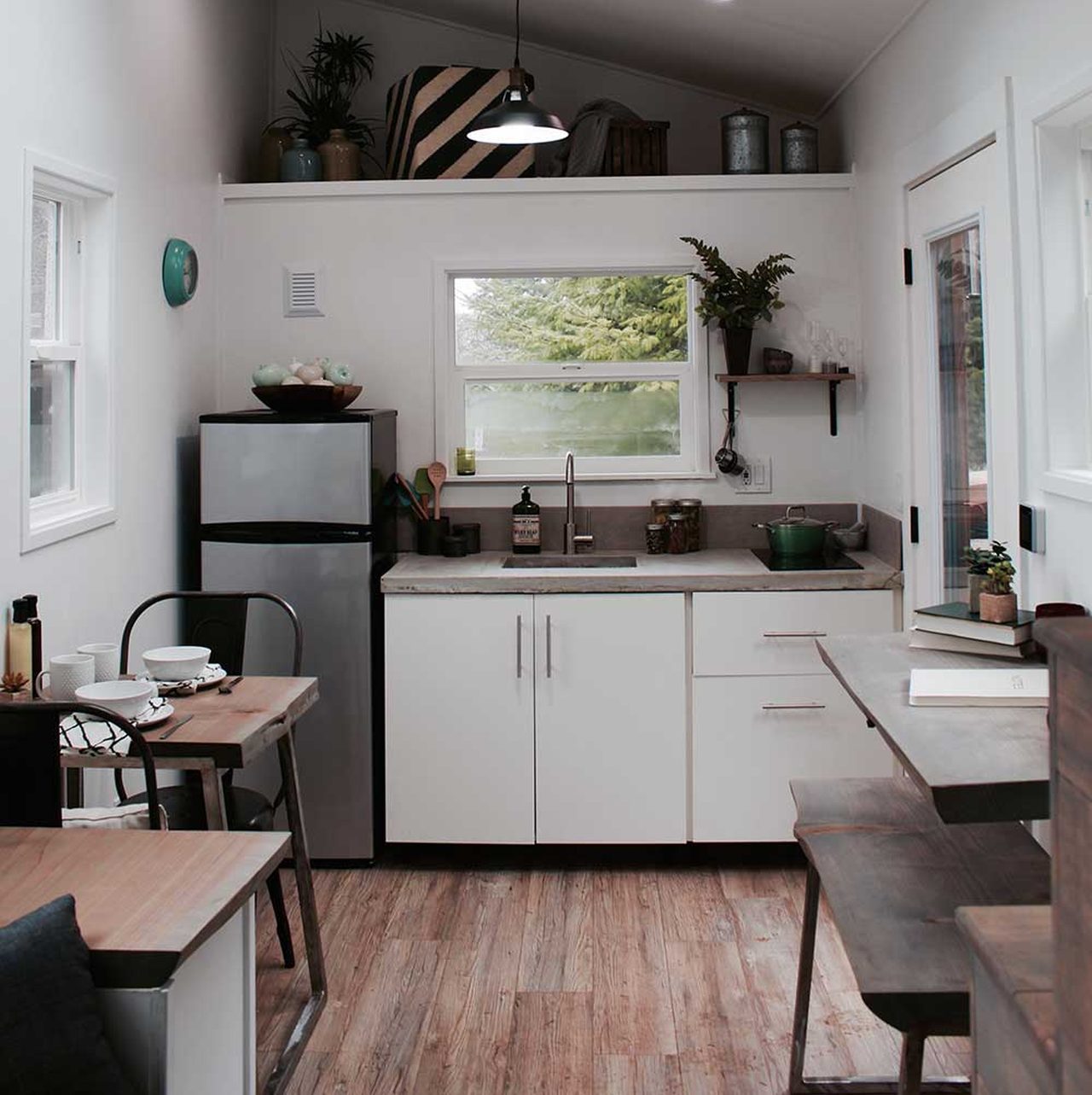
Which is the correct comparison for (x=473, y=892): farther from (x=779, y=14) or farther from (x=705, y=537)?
(x=779, y=14)

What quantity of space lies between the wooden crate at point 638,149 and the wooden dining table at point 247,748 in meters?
2.28

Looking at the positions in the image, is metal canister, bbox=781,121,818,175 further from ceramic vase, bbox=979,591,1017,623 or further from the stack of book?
ceramic vase, bbox=979,591,1017,623

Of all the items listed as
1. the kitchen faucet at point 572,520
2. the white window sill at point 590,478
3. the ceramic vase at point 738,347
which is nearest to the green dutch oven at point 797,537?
the white window sill at point 590,478

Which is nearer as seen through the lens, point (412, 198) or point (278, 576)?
point (278, 576)

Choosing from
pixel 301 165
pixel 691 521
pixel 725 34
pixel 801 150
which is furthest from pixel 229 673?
pixel 801 150

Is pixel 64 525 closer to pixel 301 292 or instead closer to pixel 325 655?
pixel 325 655

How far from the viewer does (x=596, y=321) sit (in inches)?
179

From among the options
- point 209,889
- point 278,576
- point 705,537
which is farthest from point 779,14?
point 209,889

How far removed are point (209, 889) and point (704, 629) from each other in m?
2.40

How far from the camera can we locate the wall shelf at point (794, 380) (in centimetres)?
427

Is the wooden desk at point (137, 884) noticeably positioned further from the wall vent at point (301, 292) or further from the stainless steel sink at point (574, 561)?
the wall vent at point (301, 292)

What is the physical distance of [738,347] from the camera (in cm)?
432

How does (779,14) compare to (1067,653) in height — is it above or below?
above

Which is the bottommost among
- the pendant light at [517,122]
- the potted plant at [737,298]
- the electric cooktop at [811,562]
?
the electric cooktop at [811,562]
